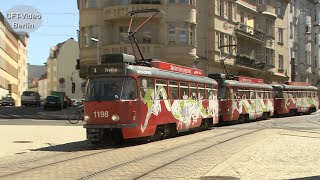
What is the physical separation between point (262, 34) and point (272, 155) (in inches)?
1923

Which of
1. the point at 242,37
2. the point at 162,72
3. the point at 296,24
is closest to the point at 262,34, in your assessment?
the point at 242,37

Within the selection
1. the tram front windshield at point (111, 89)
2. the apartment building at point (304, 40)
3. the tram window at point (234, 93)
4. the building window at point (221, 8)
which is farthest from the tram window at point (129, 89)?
the apartment building at point (304, 40)

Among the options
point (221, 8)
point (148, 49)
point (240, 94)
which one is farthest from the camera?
point (221, 8)

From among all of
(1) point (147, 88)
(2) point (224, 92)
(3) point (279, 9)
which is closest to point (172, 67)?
(1) point (147, 88)

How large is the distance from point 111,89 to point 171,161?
202 inches

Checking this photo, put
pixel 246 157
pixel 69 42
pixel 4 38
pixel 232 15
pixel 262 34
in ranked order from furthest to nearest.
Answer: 1. pixel 69 42
2. pixel 4 38
3. pixel 262 34
4. pixel 232 15
5. pixel 246 157

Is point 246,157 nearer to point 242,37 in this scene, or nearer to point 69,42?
point 242,37

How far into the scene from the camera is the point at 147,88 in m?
19.7

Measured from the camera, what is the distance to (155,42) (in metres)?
43.3

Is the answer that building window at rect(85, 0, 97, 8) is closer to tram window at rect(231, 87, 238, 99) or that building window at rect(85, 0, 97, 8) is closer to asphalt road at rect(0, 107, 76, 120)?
asphalt road at rect(0, 107, 76, 120)

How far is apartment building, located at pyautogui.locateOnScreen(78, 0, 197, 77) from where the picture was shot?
1682 inches

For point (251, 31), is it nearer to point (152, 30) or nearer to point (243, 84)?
point (152, 30)

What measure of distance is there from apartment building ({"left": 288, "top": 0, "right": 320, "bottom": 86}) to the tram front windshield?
182 feet

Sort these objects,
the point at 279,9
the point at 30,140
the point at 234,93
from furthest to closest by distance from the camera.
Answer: the point at 279,9 < the point at 234,93 < the point at 30,140
